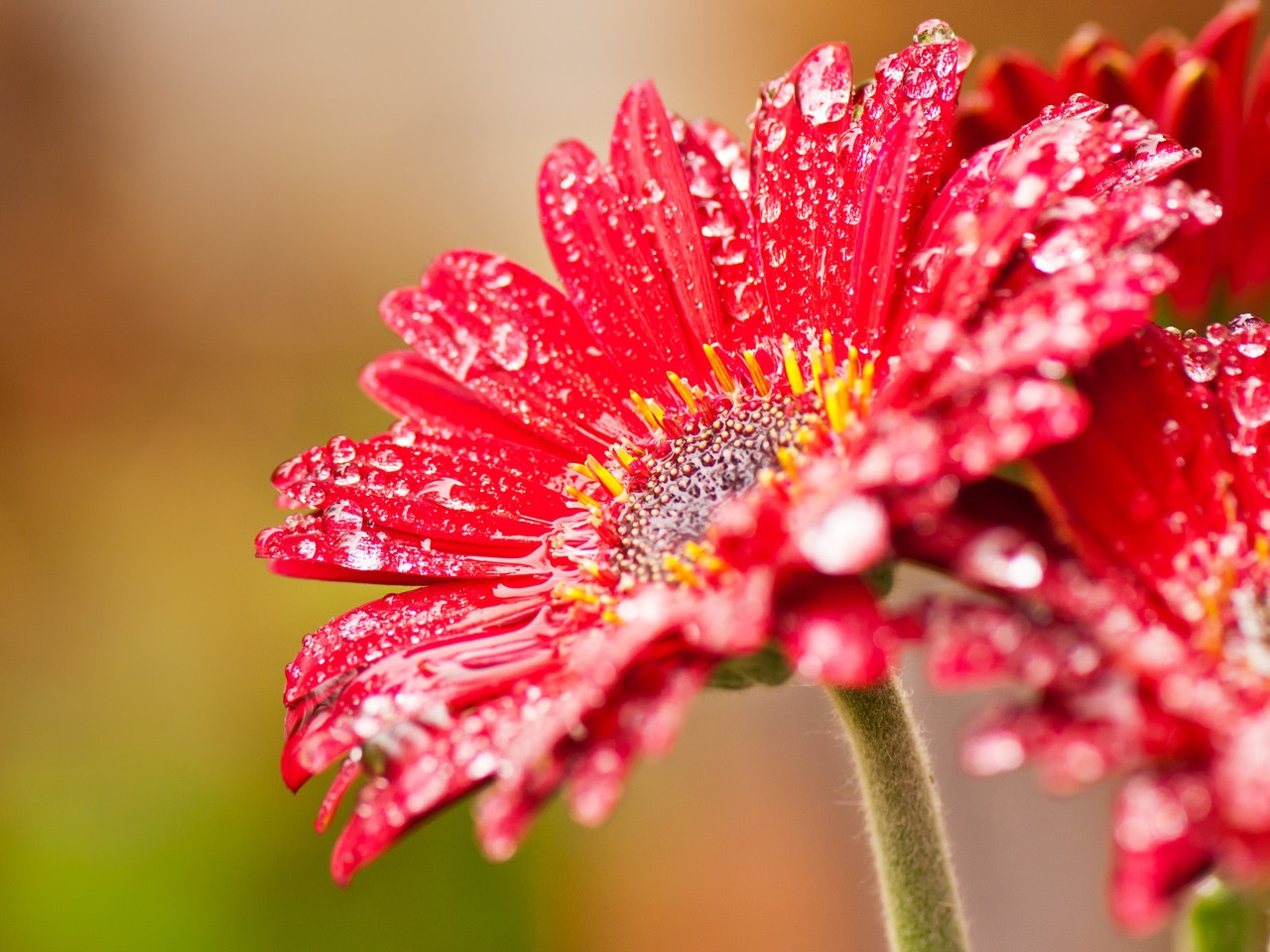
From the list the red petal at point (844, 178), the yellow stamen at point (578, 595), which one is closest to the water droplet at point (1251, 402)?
the red petal at point (844, 178)

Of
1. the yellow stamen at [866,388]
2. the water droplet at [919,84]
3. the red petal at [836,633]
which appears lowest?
the red petal at [836,633]

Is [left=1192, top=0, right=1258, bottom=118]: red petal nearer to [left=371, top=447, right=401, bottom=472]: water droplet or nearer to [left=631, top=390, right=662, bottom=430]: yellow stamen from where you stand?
[left=631, top=390, right=662, bottom=430]: yellow stamen

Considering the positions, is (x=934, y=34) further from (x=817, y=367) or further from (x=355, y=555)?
(x=355, y=555)

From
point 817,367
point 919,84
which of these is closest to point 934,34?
point 919,84

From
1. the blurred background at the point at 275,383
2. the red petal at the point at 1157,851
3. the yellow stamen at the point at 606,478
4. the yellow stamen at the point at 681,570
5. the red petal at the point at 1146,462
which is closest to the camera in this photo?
the red petal at the point at 1157,851

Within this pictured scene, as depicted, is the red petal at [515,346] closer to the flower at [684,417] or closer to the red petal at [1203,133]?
the flower at [684,417]

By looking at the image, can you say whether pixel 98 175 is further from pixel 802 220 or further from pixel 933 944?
pixel 933 944

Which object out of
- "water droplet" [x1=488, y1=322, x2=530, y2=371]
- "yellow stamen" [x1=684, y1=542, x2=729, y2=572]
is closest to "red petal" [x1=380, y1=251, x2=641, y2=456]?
"water droplet" [x1=488, y1=322, x2=530, y2=371]
